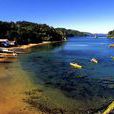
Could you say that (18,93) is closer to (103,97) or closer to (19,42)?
(103,97)

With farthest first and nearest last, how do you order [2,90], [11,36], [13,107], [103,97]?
[11,36]
[2,90]
[103,97]
[13,107]

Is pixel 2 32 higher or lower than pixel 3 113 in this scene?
higher

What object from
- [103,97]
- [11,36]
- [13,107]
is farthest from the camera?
[11,36]

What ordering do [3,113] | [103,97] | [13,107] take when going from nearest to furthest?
[3,113] → [13,107] → [103,97]

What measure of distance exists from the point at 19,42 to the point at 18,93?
147954 mm

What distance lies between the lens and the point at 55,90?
165ft

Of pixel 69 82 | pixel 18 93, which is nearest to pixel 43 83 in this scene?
pixel 69 82

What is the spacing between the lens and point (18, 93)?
47438 mm

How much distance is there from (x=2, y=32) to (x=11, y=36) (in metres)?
10.1

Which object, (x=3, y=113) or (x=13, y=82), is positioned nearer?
(x=3, y=113)

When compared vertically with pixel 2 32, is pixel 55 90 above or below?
below

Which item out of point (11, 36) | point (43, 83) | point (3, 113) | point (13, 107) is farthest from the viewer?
point (11, 36)

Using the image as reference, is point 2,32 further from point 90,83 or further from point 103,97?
point 103,97

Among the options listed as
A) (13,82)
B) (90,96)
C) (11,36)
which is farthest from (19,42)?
(90,96)
